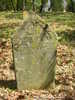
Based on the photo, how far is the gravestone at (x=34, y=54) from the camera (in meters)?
6.55

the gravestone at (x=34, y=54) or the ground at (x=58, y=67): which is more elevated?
the gravestone at (x=34, y=54)

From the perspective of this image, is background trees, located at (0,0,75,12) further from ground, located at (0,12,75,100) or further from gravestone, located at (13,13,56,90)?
gravestone, located at (13,13,56,90)

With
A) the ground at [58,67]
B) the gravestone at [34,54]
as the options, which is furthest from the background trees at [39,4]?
the gravestone at [34,54]

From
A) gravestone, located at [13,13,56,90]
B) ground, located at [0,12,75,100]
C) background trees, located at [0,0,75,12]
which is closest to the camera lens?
gravestone, located at [13,13,56,90]

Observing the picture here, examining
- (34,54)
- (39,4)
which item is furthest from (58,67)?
(39,4)

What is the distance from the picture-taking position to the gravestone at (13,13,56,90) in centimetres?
655

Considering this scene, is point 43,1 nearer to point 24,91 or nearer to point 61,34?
point 61,34

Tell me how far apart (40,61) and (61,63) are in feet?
7.78

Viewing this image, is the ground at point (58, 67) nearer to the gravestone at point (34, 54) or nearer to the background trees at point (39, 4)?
the gravestone at point (34, 54)

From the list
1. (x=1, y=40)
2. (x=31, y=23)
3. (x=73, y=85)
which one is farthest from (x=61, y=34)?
(x=31, y=23)

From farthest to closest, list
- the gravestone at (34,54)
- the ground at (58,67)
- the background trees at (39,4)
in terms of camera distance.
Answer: the background trees at (39,4)
the ground at (58,67)
the gravestone at (34,54)

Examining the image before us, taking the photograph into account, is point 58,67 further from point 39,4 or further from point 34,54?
point 39,4

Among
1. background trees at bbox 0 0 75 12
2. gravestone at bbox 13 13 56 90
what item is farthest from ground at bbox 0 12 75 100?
background trees at bbox 0 0 75 12

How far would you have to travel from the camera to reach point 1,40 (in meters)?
11.0
